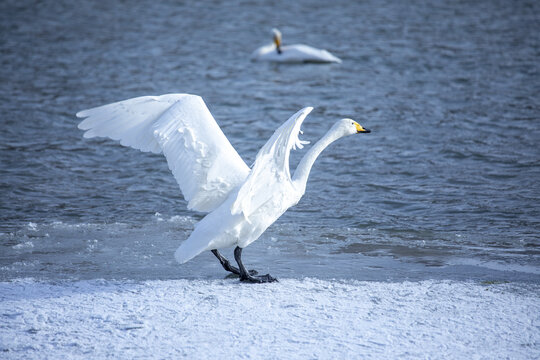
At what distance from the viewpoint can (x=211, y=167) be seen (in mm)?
5945

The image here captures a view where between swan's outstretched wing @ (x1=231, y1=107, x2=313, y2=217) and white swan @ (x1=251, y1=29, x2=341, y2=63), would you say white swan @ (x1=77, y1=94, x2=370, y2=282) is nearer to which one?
swan's outstretched wing @ (x1=231, y1=107, x2=313, y2=217)

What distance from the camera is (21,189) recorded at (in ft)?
29.9

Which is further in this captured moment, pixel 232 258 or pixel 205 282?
pixel 232 258

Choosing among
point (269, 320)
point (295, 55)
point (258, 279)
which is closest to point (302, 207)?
point (258, 279)

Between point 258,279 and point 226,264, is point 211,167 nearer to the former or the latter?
point 226,264

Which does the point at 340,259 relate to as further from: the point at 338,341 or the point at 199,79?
the point at 199,79

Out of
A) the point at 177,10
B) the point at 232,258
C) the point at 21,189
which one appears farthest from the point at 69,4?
the point at 232,258

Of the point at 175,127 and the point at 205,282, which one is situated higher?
the point at 175,127

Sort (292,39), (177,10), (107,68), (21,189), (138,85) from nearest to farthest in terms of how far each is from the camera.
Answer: (21,189)
(138,85)
(107,68)
(292,39)
(177,10)

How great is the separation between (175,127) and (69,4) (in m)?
20.7

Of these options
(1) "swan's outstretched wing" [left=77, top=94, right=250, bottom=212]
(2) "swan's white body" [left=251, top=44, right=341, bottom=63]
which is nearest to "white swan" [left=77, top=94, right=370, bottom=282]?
(1) "swan's outstretched wing" [left=77, top=94, right=250, bottom=212]

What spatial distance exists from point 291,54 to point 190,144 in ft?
38.1

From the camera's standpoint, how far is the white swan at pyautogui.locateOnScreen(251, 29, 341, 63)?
16.6 meters

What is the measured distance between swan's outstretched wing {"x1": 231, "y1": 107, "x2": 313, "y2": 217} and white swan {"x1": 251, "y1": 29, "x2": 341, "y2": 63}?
438 inches
